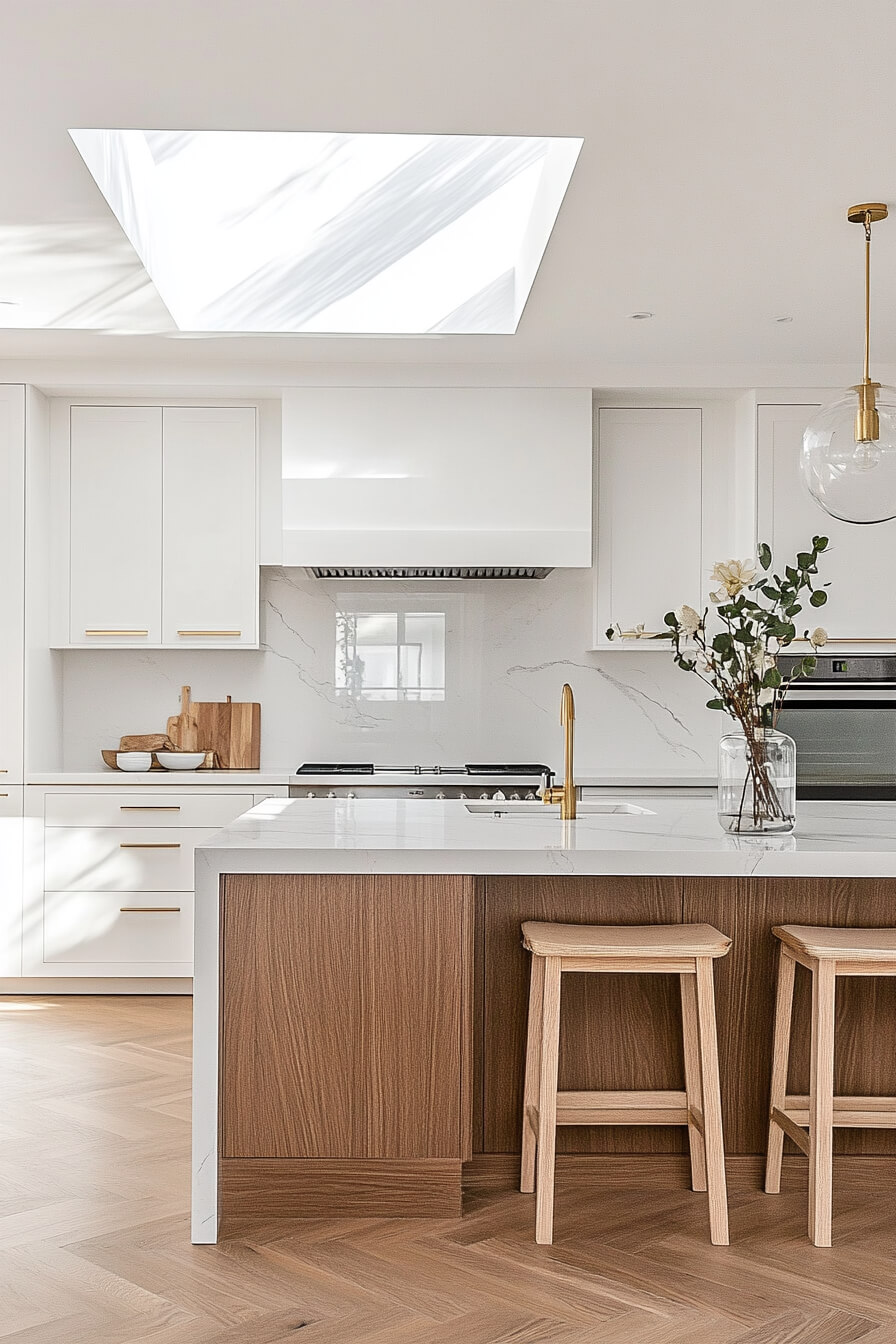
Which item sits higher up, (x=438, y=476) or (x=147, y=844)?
(x=438, y=476)

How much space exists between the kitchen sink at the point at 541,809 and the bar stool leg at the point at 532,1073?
27.1 inches

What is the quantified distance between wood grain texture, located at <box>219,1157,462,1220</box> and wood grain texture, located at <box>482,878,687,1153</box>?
238 mm

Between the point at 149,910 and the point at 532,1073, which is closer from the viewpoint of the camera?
the point at 532,1073

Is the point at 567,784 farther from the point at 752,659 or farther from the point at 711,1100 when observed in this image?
the point at 711,1100

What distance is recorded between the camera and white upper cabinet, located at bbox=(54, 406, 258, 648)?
16.7ft

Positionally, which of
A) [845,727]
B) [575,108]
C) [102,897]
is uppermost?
[575,108]

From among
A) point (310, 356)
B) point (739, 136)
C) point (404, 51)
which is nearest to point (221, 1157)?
point (404, 51)

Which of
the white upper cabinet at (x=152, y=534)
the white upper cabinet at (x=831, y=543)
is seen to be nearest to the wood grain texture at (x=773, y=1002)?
the white upper cabinet at (x=831, y=543)

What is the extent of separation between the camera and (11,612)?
16.0 ft

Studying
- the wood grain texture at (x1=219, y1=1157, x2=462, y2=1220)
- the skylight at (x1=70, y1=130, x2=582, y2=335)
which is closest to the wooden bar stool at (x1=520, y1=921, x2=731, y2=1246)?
the wood grain texture at (x1=219, y1=1157, x2=462, y2=1220)

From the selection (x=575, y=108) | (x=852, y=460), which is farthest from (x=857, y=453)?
(x=575, y=108)

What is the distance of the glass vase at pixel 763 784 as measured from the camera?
2902 mm

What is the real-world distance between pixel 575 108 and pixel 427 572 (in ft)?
8.87

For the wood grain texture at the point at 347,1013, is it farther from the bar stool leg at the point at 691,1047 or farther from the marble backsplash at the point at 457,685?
Result: the marble backsplash at the point at 457,685
